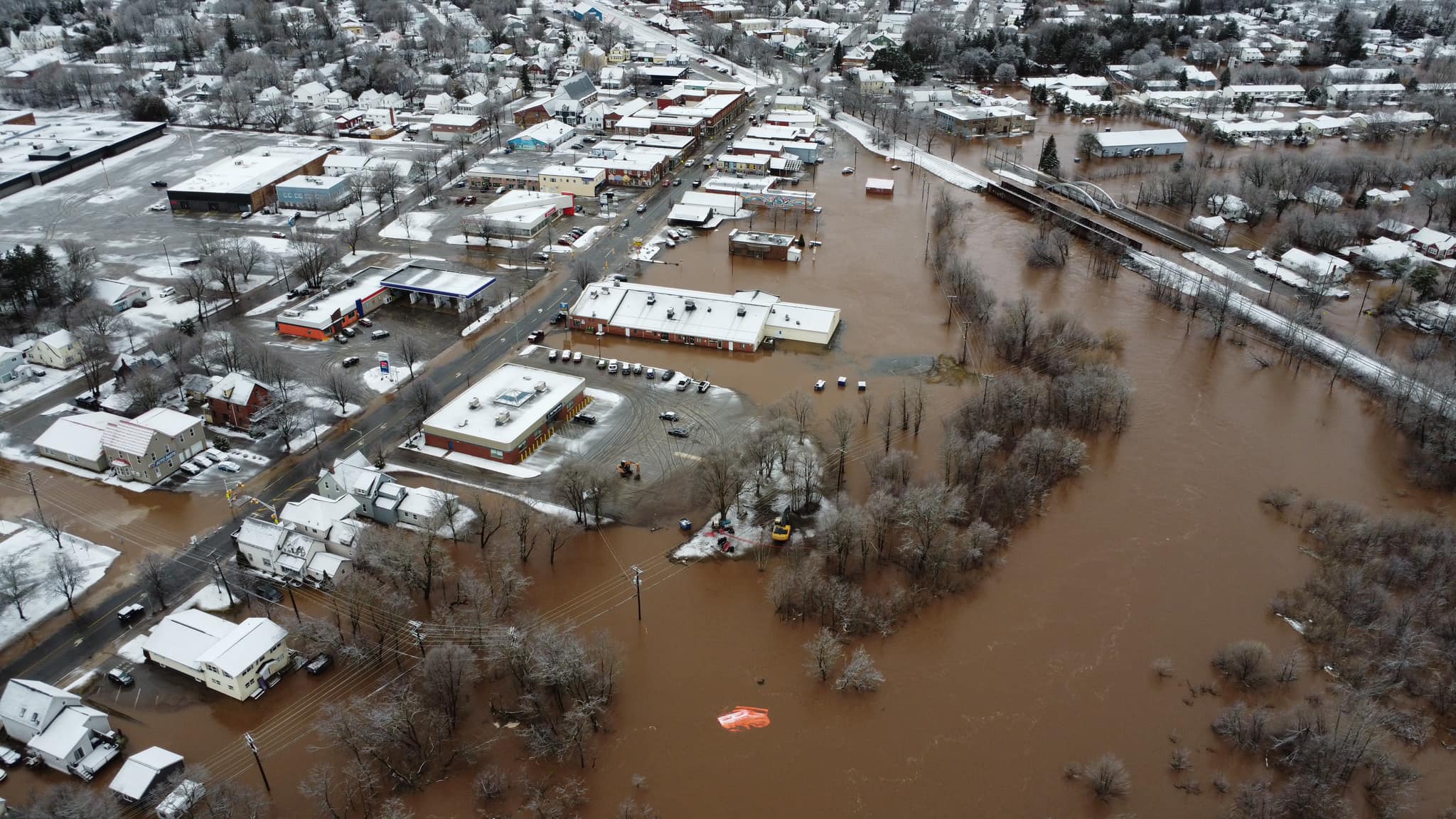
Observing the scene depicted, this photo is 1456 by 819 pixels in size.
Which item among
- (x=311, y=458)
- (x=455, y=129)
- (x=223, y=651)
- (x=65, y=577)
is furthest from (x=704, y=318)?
(x=455, y=129)

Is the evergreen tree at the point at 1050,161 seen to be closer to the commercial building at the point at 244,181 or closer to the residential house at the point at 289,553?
the commercial building at the point at 244,181

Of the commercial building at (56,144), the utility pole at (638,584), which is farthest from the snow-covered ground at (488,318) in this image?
the commercial building at (56,144)

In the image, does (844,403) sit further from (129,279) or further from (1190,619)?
(129,279)

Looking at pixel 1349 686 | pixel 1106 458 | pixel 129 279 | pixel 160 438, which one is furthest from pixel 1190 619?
pixel 129 279

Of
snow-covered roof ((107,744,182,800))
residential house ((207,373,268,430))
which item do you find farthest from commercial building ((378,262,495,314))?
snow-covered roof ((107,744,182,800))

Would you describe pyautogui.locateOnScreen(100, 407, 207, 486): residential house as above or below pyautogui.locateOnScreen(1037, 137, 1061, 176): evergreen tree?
below

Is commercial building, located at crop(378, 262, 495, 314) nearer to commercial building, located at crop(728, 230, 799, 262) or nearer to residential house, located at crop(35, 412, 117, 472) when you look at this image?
commercial building, located at crop(728, 230, 799, 262)
